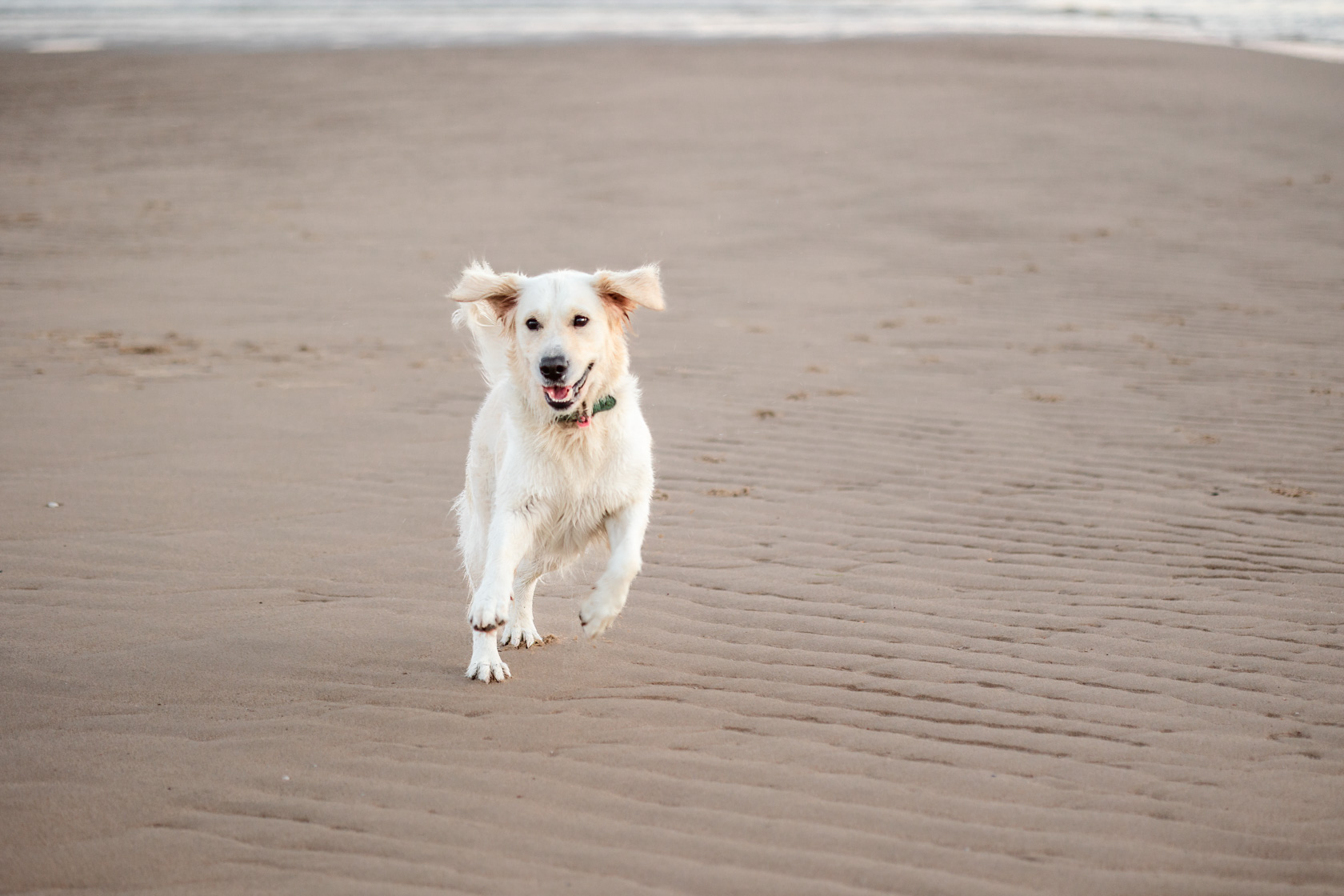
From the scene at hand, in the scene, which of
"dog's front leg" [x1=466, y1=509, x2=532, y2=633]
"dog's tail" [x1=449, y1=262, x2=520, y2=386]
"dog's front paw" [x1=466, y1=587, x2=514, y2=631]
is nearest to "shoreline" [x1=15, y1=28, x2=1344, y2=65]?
"dog's tail" [x1=449, y1=262, x2=520, y2=386]

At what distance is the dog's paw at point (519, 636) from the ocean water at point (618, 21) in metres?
25.0

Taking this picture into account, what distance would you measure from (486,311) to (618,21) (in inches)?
1248

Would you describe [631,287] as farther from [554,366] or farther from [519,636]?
[519,636]

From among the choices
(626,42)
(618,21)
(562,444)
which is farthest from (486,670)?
(618,21)

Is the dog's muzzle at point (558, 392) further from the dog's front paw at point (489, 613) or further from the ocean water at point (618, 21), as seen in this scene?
the ocean water at point (618, 21)

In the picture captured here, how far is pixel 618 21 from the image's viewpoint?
3447cm

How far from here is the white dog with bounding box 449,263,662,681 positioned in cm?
441

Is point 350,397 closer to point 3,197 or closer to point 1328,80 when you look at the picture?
point 3,197

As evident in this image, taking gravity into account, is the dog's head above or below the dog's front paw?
above

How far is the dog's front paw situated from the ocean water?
25491 millimetres

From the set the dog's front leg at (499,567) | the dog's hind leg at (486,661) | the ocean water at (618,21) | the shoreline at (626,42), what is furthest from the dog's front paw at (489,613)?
the ocean water at (618,21)

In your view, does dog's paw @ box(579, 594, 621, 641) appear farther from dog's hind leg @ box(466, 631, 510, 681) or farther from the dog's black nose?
the dog's black nose

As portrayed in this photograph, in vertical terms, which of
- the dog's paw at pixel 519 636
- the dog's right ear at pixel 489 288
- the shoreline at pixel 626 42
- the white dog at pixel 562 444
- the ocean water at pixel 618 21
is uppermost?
the ocean water at pixel 618 21

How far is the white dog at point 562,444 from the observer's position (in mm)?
4414
